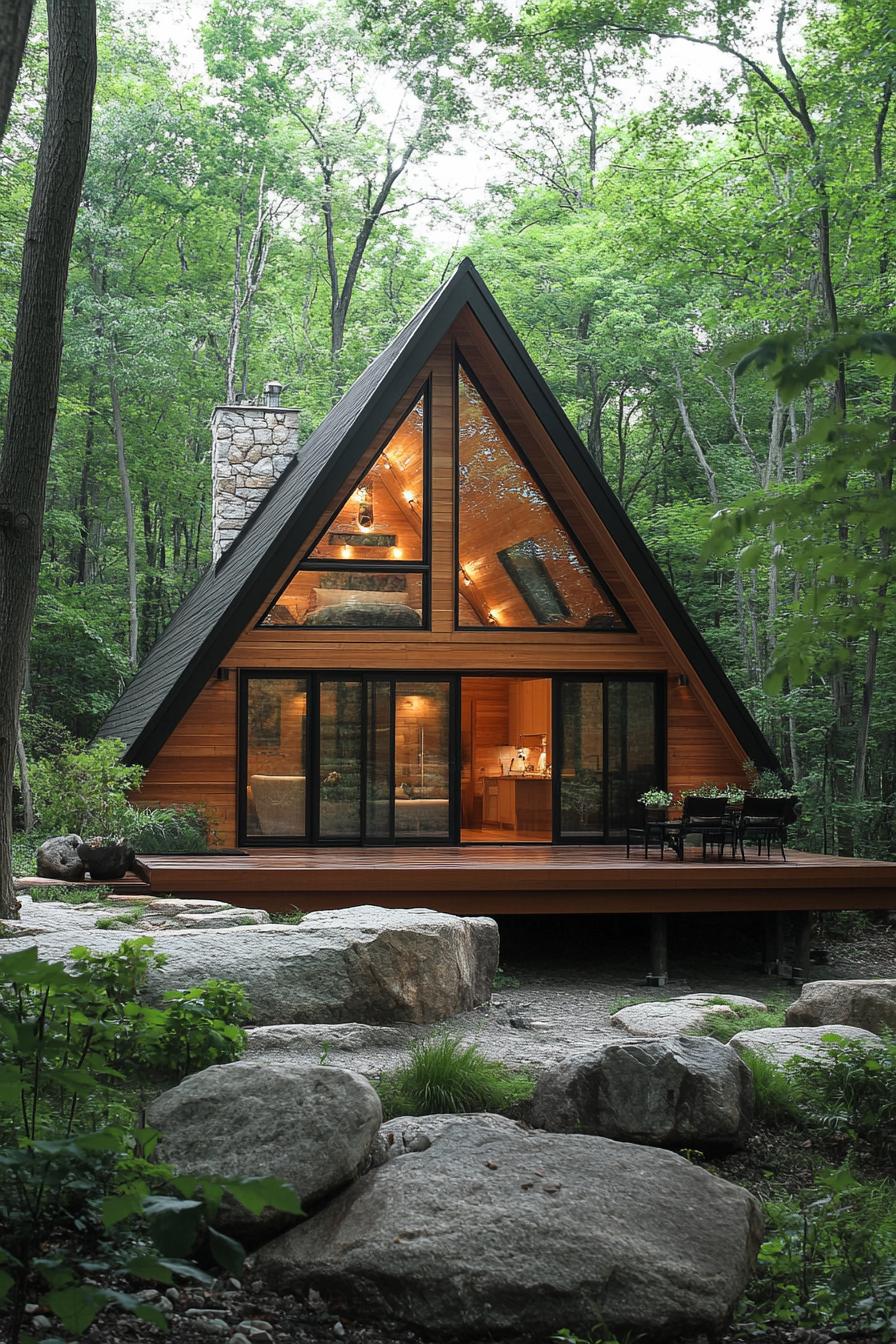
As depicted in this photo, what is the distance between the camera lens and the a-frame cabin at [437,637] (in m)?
12.6

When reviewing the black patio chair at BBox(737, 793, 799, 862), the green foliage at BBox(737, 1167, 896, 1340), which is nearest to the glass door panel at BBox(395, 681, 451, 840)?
the black patio chair at BBox(737, 793, 799, 862)

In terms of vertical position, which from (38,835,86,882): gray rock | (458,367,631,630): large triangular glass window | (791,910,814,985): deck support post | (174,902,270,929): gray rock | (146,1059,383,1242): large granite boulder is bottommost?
(791,910,814,985): deck support post

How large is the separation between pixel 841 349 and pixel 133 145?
21.8 m

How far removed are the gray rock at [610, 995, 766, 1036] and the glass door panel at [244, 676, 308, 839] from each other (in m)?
5.73

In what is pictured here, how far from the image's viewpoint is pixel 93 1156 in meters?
3.48

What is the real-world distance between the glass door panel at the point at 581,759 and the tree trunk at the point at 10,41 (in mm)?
9897

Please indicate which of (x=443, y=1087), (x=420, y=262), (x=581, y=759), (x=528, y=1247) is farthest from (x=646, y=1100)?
(x=420, y=262)

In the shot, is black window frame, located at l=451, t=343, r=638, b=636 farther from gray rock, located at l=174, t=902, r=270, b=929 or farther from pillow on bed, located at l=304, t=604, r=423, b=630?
gray rock, located at l=174, t=902, r=270, b=929

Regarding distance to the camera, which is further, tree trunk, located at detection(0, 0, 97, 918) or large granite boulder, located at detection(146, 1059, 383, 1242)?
tree trunk, located at detection(0, 0, 97, 918)

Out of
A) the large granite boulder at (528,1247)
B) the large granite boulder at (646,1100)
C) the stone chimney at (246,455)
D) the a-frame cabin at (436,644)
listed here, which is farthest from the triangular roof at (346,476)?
the large granite boulder at (528,1247)

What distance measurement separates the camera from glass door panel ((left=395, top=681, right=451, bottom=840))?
1303cm

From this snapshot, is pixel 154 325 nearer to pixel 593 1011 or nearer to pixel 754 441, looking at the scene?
pixel 754 441

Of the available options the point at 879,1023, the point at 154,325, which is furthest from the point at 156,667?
the point at 879,1023

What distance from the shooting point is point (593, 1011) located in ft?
28.9
